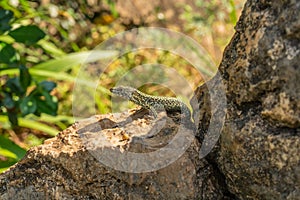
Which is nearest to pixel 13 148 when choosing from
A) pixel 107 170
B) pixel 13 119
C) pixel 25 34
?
pixel 13 119

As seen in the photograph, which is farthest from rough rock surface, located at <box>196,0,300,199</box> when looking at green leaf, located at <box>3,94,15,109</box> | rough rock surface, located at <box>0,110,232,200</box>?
green leaf, located at <box>3,94,15,109</box>

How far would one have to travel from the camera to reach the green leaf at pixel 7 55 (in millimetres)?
4237

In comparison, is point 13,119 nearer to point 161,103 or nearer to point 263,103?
point 161,103

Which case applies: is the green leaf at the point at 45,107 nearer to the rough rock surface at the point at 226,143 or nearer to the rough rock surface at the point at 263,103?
the rough rock surface at the point at 226,143

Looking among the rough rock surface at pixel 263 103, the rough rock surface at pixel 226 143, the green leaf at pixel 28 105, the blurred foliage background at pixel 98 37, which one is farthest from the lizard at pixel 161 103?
the blurred foliage background at pixel 98 37

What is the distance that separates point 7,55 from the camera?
4250 millimetres

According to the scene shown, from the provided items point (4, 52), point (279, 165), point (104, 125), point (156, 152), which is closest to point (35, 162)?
point (104, 125)

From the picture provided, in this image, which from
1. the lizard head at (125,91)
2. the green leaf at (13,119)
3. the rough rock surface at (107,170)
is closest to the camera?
the rough rock surface at (107,170)

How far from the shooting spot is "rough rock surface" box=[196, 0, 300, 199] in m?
2.25

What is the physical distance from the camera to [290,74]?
223 centimetres

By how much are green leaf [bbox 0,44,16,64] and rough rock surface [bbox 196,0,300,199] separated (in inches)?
85.4

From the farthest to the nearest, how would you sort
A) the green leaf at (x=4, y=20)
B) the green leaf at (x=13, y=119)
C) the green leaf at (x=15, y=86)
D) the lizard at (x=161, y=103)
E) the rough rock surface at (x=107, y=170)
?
1. the green leaf at (x=13, y=119)
2. the green leaf at (x=15, y=86)
3. the green leaf at (x=4, y=20)
4. the lizard at (x=161, y=103)
5. the rough rock surface at (x=107, y=170)

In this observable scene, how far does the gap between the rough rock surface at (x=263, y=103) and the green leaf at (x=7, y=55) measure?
2.17m

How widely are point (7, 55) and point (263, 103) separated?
96.8 inches
